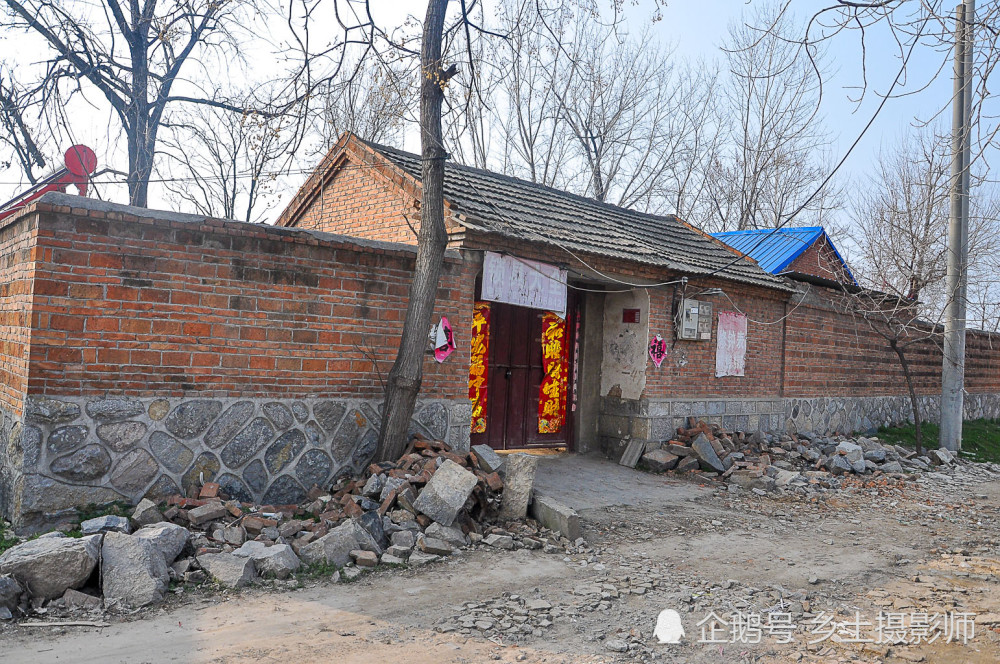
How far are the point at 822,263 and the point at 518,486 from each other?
43.0ft

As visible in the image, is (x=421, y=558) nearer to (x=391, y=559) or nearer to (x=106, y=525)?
(x=391, y=559)

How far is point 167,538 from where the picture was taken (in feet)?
17.1

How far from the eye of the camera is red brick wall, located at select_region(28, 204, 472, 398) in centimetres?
590

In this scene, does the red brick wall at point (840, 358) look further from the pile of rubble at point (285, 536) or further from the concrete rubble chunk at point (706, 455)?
the pile of rubble at point (285, 536)

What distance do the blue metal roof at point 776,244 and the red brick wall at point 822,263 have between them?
12 centimetres

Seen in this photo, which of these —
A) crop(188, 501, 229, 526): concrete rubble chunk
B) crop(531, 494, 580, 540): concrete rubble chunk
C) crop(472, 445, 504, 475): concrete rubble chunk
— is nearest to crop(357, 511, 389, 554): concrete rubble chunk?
crop(188, 501, 229, 526): concrete rubble chunk

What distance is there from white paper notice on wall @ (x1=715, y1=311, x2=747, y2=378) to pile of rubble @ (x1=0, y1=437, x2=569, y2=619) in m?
5.80

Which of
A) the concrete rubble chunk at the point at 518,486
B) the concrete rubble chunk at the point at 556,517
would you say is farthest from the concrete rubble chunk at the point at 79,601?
the concrete rubble chunk at the point at 556,517

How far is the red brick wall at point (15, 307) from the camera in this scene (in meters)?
5.87

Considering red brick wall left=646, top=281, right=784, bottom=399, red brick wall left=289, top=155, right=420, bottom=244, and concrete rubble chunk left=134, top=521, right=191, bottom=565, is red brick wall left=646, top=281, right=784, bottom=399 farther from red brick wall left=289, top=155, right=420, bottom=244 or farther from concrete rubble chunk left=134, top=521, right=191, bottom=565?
concrete rubble chunk left=134, top=521, right=191, bottom=565

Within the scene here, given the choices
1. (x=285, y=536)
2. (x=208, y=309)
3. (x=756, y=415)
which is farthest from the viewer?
(x=756, y=415)

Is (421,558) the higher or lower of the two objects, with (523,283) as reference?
lower

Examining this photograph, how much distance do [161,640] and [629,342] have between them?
8.18 m

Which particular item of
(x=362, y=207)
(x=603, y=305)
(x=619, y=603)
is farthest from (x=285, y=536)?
(x=603, y=305)
